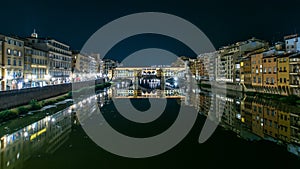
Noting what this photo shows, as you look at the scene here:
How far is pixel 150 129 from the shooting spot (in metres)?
14.3

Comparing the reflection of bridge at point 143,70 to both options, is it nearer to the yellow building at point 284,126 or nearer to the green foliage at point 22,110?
the green foliage at point 22,110

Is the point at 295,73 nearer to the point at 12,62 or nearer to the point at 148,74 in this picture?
the point at 12,62

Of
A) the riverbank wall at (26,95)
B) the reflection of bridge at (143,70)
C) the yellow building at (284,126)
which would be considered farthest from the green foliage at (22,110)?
the reflection of bridge at (143,70)

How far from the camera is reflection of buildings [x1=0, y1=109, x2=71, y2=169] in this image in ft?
30.9

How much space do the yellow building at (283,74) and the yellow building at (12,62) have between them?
24651 millimetres

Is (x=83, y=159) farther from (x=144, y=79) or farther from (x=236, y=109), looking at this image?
(x=144, y=79)

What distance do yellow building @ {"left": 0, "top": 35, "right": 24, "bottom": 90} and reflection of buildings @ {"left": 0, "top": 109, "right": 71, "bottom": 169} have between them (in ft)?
32.1

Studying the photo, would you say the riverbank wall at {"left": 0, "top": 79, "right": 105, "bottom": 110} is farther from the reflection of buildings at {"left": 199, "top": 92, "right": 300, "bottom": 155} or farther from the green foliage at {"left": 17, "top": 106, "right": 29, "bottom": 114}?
the reflection of buildings at {"left": 199, "top": 92, "right": 300, "bottom": 155}

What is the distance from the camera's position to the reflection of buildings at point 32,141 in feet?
30.9

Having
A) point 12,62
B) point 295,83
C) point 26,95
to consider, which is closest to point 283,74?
point 295,83

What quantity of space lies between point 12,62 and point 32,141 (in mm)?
15291

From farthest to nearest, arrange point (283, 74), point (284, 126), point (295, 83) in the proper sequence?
point (283, 74)
point (295, 83)
point (284, 126)

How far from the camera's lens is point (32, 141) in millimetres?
11562

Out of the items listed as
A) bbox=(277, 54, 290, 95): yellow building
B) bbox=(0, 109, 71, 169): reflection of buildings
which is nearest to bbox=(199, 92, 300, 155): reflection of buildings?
bbox=(277, 54, 290, 95): yellow building
